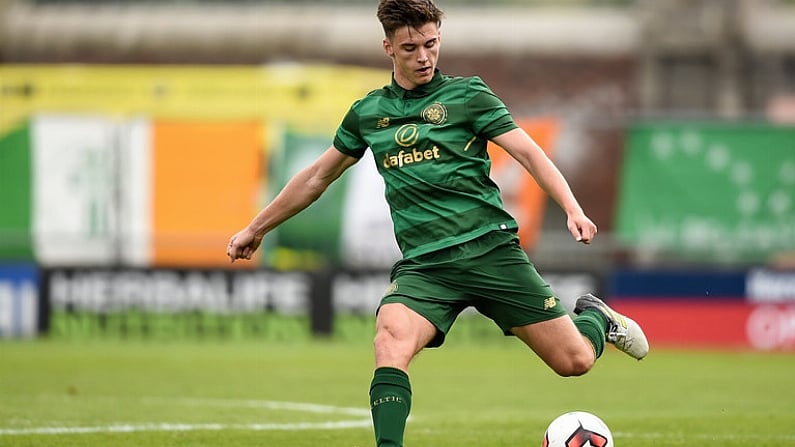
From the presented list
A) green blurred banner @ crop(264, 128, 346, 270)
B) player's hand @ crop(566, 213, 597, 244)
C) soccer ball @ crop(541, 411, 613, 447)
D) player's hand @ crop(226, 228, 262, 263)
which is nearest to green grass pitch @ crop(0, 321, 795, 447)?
green blurred banner @ crop(264, 128, 346, 270)

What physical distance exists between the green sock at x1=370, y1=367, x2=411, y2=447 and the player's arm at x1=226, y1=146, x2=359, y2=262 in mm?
1279

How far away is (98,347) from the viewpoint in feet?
61.4

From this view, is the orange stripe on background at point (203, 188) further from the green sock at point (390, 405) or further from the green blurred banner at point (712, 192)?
the green sock at point (390, 405)

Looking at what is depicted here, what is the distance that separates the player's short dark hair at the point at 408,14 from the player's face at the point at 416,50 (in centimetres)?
3

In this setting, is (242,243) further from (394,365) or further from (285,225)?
(285,225)

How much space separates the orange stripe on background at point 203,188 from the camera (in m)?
20.2

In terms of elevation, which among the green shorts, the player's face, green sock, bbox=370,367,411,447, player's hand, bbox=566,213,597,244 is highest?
the player's face

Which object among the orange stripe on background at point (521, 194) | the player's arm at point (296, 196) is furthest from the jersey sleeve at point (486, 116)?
the orange stripe on background at point (521, 194)

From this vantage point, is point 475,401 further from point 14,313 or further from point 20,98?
point 20,98

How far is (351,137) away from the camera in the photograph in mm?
7703

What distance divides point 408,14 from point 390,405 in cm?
196

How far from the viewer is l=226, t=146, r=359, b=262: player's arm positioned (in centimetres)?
784

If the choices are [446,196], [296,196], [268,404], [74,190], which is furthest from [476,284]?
[74,190]

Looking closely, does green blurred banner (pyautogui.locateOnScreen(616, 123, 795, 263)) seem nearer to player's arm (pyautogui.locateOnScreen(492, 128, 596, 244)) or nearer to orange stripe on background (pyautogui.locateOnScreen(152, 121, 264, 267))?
orange stripe on background (pyautogui.locateOnScreen(152, 121, 264, 267))
